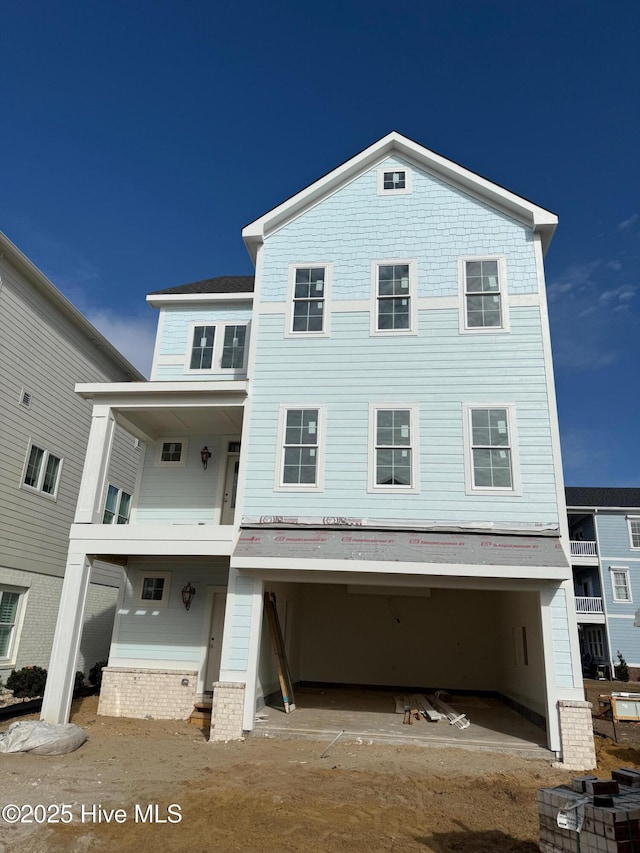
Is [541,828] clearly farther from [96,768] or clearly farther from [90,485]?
[90,485]

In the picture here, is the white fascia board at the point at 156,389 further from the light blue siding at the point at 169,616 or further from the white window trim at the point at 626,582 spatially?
the white window trim at the point at 626,582

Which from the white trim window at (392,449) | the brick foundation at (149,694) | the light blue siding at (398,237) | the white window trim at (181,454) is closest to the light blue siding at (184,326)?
the white window trim at (181,454)

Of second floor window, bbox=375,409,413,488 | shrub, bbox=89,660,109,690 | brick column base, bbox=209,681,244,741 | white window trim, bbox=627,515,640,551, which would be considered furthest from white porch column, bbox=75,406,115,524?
white window trim, bbox=627,515,640,551

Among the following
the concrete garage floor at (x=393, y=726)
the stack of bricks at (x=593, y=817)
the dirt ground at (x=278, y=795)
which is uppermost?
the stack of bricks at (x=593, y=817)

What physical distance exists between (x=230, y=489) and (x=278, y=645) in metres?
3.54

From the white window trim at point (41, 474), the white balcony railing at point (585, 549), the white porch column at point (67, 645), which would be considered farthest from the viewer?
the white balcony railing at point (585, 549)

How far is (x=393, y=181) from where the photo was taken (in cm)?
1303

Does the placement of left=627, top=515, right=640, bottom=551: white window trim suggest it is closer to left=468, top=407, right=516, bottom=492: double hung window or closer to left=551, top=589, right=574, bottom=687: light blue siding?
left=468, top=407, right=516, bottom=492: double hung window

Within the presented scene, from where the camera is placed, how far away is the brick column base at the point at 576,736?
8875 millimetres

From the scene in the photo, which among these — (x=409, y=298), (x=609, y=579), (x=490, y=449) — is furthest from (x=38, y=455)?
(x=609, y=579)

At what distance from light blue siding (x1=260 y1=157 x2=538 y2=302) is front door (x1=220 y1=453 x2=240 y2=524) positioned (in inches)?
148

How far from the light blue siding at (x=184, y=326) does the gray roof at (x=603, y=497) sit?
23596 mm

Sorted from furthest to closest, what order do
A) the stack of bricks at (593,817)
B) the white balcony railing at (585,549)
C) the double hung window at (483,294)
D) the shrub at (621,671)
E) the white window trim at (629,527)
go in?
the white balcony railing at (585,549) → the white window trim at (629,527) → the shrub at (621,671) → the double hung window at (483,294) → the stack of bricks at (593,817)

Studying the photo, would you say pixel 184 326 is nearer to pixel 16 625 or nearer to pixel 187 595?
pixel 187 595
